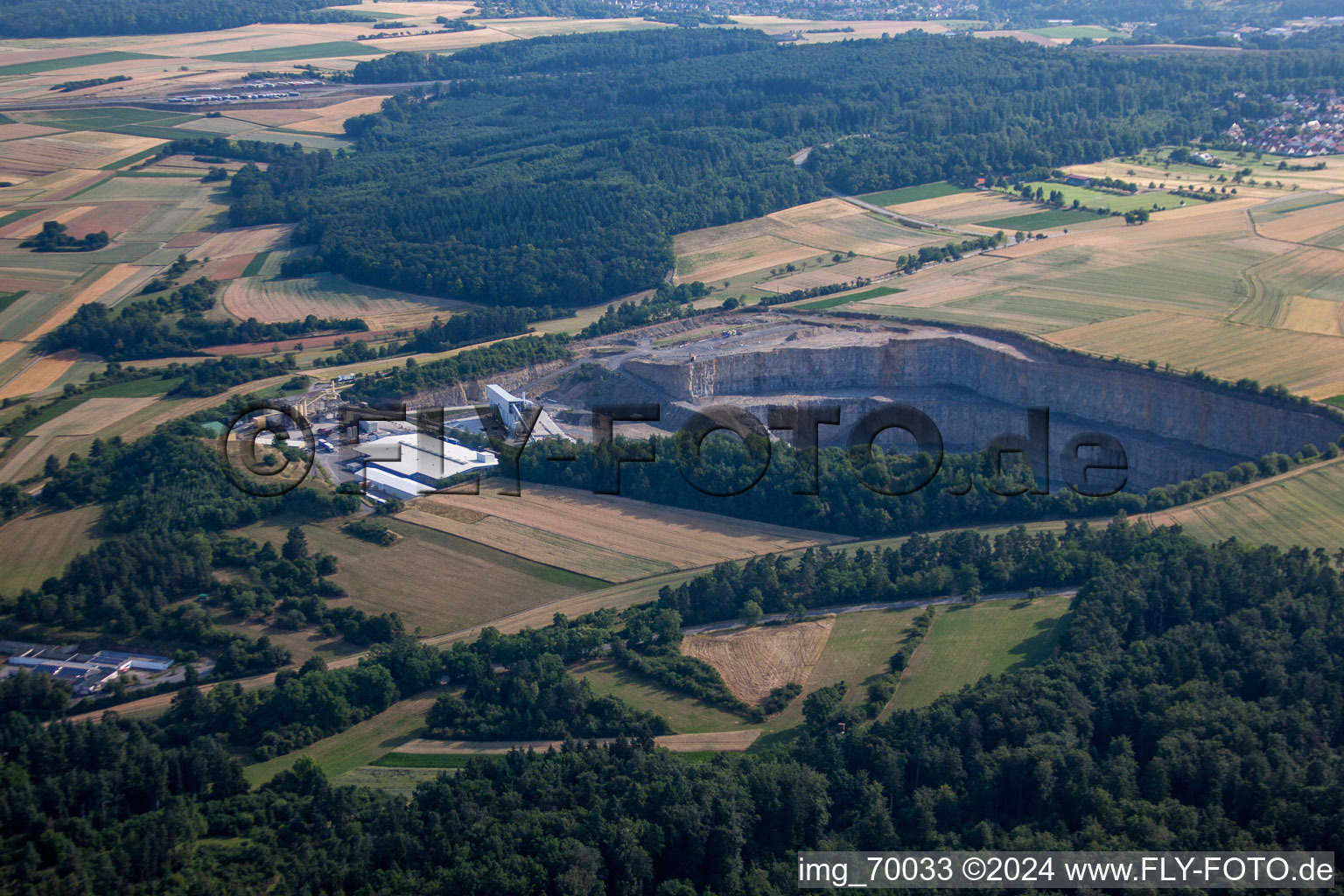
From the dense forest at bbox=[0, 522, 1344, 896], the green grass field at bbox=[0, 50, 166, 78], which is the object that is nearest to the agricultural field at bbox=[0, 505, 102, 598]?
the dense forest at bbox=[0, 522, 1344, 896]

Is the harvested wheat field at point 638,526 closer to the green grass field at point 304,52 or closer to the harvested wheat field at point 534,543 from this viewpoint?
the harvested wheat field at point 534,543

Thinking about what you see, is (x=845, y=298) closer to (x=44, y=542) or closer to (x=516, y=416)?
(x=516, y=416)

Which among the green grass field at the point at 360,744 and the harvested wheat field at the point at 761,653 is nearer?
the green grass field at the point at 360,744

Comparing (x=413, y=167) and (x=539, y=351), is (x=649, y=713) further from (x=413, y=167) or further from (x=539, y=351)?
(x=413, y=167)

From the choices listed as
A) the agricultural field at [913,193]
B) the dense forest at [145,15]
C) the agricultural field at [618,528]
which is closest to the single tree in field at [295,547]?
the agricultural field at [618,528]

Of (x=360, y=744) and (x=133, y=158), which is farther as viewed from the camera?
(x=133, y=158)

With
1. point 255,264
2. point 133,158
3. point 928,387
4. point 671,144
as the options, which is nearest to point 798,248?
point 671,144
